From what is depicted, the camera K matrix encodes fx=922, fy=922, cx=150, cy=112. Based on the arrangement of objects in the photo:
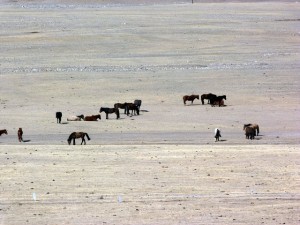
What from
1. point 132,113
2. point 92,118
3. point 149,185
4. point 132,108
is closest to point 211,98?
point 132,113

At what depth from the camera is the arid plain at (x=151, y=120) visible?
17.5 m

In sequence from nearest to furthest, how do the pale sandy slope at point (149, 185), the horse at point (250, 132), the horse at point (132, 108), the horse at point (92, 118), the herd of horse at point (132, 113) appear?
the pale sandy slope at point (149, 185)
the herd of horse at point (132, 113)
the horse at point (250, 132)
the horse at point (92, 118)
the horse at point (132, 108)

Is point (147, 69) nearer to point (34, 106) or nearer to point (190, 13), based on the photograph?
point (34, 106)

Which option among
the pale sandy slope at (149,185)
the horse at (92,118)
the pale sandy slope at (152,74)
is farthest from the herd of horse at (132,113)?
the pale sandy slope at (149,185)

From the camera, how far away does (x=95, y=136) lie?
28.6 meters

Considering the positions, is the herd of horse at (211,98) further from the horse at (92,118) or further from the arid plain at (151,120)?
the horse at (92,118)

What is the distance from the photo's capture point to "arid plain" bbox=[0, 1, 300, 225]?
17.5 meters

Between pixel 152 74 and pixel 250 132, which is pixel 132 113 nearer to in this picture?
pixel 250 132

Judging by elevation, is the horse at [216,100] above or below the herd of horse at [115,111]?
above

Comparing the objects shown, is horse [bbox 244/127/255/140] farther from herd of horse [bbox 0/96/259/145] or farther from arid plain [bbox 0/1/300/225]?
arid plain [bbox 0/1/300/225]

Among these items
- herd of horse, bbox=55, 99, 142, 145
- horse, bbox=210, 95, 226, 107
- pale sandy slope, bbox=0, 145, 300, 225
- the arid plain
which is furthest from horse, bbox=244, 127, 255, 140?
horse, bbox=210, 95, 226, 107

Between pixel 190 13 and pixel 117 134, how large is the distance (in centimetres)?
4614

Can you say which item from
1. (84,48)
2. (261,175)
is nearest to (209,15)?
(84,48)

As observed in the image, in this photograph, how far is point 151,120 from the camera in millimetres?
31562
